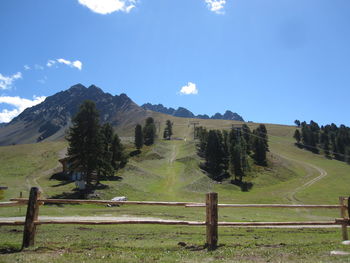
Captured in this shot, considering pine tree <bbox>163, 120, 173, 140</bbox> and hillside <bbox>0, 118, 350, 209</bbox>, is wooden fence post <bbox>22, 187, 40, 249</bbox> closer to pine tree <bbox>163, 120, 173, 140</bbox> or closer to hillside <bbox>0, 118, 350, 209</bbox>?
hillside <bbox>0, 118, 350, 209</bbox>

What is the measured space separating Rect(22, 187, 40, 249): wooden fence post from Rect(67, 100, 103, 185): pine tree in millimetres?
39144

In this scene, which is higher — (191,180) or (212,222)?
(212,222)

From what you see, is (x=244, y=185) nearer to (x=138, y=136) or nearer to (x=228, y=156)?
(x=228, y=156)

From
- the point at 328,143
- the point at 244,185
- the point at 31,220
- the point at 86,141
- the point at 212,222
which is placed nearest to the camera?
the point at 31,220

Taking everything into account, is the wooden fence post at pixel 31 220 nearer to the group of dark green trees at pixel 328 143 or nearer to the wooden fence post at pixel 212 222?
the wooden fence post at pixel 212 222

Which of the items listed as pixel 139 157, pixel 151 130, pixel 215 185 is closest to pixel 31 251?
pixel 215 185

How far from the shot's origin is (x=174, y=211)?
35312 millimetres

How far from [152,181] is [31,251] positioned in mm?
58362

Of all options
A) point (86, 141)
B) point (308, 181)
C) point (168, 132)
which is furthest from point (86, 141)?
point (168, 132)

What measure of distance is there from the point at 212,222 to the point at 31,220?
6665 millimetres

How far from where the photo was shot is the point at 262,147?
101 meters

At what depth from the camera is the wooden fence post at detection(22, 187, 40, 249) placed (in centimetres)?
1034

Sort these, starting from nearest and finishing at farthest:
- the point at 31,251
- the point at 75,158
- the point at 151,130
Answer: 1. the point at 31,251
2. the point at 75,158
3. the point at 151,130

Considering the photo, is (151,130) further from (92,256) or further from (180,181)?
(92,256)
